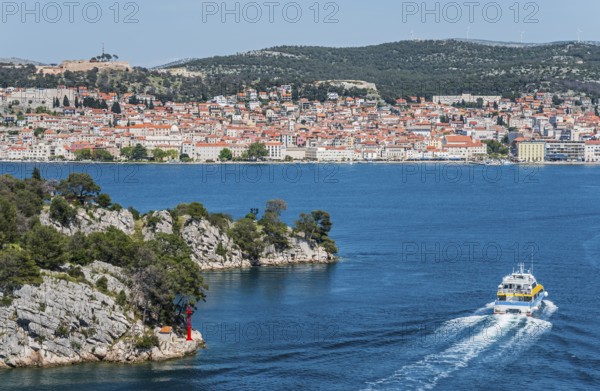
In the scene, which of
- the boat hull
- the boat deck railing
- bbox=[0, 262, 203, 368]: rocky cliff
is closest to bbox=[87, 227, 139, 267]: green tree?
bbox=[0, 262, 203, 368]: rocky cliff

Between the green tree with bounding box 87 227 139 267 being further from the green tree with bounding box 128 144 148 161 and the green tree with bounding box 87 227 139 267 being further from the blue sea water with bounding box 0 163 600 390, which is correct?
the green tree with bounding box 128 144 148 161

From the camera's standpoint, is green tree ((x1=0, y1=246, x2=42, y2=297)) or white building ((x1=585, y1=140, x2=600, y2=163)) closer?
green tree ((x1=0, y1=246, x2=42, y2=297))

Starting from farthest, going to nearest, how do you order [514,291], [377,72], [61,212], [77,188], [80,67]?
[377,72] < [80,67] < [77,188] < [61,212] < [514,291]

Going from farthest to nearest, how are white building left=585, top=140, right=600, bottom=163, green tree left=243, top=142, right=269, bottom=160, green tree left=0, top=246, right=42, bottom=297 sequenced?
white building left=585, top=140, right=600, bottom=163, green tree left=243, top=142, right=269, bottom=160, green tree left=0, top=246, right=42, bottom=297

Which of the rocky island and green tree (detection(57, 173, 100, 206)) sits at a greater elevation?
green tree (detection(57, 173, 100, 206))

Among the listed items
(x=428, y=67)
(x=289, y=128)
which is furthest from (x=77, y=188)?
(x=428, y=67)

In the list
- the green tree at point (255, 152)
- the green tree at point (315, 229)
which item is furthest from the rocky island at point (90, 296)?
the green tree at point (255, 152)

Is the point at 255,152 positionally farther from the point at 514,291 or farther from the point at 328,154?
the point at 514,291
